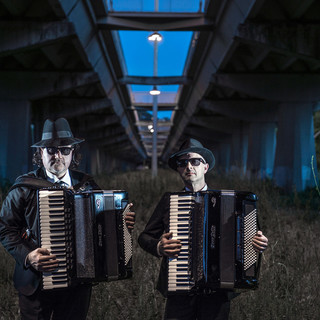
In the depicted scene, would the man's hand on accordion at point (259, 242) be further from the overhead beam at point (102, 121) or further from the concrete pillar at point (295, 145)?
the overhead beam at point (102, 121)

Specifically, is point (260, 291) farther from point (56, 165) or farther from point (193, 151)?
point (56, 165)

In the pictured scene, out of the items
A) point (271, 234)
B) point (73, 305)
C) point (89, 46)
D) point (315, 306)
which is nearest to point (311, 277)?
point (315, 306)

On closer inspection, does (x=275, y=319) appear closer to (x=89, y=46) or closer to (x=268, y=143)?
(x=89, y=46)

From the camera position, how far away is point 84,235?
286cm

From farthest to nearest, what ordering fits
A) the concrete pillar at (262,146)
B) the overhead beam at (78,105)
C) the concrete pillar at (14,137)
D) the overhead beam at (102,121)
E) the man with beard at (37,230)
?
the overhead beam at (102,121), the concrete pillar at (262,146), the overhead beam at (78,105), the concrete pillar at (14,137), the man with beard at (37,230)

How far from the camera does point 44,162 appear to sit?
308 centimetres

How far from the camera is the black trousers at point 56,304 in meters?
2.84

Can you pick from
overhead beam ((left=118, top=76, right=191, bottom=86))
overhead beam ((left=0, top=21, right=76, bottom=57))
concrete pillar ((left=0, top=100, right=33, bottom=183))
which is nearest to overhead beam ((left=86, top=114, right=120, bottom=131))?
overhead beam ((left=118, top=76, right=191, bottom=86))

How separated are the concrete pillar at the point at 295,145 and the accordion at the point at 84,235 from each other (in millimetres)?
14550

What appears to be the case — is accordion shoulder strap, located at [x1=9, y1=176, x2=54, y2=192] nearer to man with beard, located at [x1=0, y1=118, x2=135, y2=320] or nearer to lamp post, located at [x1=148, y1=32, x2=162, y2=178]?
man with beard, located at [x1=0, y1=118, x2=135, y2=320]

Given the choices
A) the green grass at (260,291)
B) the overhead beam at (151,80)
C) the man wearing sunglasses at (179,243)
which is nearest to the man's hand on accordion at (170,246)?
the man wearing sunglasses at (179,243)

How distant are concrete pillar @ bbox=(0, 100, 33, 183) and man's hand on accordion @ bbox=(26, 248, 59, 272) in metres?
14.1

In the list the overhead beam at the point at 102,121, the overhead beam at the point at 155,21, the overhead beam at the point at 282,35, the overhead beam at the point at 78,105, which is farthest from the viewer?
the overhead beam at the point at 102,121

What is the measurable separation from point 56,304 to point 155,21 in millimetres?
12658
